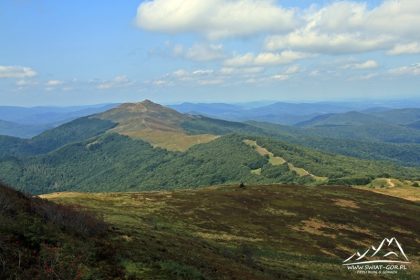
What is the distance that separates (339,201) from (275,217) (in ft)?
106

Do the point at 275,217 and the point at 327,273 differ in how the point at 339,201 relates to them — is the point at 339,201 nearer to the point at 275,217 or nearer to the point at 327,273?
the point at 275,217

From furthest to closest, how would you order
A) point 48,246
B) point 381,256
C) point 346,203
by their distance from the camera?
point 346,203 < point 381,256 < point 48,246

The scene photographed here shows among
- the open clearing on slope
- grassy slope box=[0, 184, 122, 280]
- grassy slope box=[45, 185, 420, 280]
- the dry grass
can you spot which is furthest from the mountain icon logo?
the open clearing on slope

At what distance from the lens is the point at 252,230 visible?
222 feet

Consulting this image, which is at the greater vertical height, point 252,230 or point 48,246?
point 48,246

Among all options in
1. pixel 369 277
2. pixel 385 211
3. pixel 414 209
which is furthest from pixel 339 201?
pixel 369 277

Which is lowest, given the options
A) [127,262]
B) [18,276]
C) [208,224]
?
[208,224]

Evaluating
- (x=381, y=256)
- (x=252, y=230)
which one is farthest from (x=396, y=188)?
(x=252, y=230)

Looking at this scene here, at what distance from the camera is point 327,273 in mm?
44219

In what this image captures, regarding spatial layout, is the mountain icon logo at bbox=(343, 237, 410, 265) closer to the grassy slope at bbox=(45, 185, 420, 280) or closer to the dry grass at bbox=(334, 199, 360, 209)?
the grassy slope at bbox=(45, 185, 420, 280)

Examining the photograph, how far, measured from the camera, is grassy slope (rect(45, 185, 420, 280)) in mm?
32594

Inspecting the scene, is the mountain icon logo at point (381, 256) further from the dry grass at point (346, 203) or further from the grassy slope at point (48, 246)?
the grassy slope at point (48, 246)

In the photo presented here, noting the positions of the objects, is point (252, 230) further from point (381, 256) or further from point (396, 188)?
point (396, 188)

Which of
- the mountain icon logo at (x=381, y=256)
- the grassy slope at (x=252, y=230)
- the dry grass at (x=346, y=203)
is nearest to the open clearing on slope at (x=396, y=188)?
the grassy slope at (x=252, y=230)
